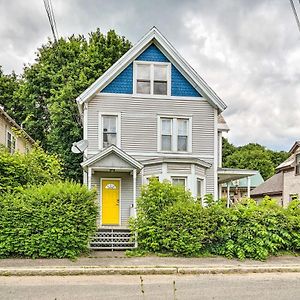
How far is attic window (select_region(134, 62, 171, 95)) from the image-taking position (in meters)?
18.0

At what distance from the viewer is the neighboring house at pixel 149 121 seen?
679 inches

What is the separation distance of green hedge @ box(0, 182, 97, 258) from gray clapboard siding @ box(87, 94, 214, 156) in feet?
19.2

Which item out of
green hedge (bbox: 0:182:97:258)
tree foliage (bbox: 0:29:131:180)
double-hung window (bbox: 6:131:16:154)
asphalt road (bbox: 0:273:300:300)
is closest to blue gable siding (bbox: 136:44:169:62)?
green hedge (bbox: 0:182:97:258)

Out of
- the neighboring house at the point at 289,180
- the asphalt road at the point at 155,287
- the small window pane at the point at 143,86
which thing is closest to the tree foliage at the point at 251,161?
the neighboring house at the point at 289,180

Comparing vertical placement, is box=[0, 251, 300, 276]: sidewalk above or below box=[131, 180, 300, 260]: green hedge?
below

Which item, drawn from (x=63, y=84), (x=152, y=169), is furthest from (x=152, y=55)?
(x=63, y=84)

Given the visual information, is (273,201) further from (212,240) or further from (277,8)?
(277,8)

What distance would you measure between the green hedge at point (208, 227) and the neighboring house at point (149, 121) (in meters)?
4.26

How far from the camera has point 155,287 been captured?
28.2 feet

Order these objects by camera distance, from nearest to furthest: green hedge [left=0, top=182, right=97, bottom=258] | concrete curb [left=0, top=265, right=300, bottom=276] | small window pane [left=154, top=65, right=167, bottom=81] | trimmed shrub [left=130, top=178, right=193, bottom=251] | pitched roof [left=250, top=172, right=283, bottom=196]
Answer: concrete curb [left=0, top=265, right=300, bottom=276] → green hedge [left=0, top=182, right=97, bottom=258] → trimmed shrub [left=130, top=178, right=193, bottom=251] → small window pane [left=154, top=65, right=167, bottom=81] → pitched roof [left=250, top=172, right=283, bottom=196]

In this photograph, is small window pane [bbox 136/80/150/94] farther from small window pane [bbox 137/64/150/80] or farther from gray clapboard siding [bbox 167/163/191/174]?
gray clapboard siding [bbox 167/163/191/174]

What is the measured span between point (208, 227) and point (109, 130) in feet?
23.8

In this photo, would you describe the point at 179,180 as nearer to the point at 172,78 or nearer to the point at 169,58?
the point at 172,78

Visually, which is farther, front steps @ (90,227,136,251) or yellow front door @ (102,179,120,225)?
yellow front door @ (102,179,120,225)
